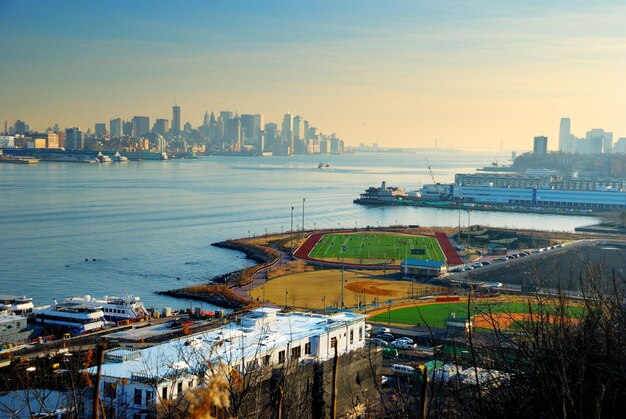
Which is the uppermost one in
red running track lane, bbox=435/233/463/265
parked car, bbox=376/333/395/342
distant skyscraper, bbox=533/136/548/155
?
distant skyscraper, bbox=533/136/548/155

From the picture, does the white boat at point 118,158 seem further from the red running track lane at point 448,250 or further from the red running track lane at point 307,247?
the red running track lane at point 448,250

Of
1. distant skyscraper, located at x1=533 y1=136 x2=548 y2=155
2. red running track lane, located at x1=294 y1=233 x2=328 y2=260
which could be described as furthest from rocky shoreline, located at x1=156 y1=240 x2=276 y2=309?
distant skyscraper, located at x1=533 y1=136 x2=548 y2=155

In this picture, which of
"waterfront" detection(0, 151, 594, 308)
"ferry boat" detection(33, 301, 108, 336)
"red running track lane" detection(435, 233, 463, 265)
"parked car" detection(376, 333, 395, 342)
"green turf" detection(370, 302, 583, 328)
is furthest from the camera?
→ "red running track lane" detection(435, 233, 463, 265)

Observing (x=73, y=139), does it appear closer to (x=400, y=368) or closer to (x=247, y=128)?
(x=247, y=128)

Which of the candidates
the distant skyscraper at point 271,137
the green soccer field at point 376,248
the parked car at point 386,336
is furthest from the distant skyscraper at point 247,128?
the parked car at point 386,336

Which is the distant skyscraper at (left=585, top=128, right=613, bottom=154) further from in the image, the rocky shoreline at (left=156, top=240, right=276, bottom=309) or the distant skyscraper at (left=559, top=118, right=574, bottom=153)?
the rocky shoreline at (left=156, top=240, right=276, bottom=309)

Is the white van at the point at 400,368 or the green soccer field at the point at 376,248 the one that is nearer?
the white van at the point at 400,368

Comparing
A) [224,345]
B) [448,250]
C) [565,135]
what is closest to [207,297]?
[224,345]
